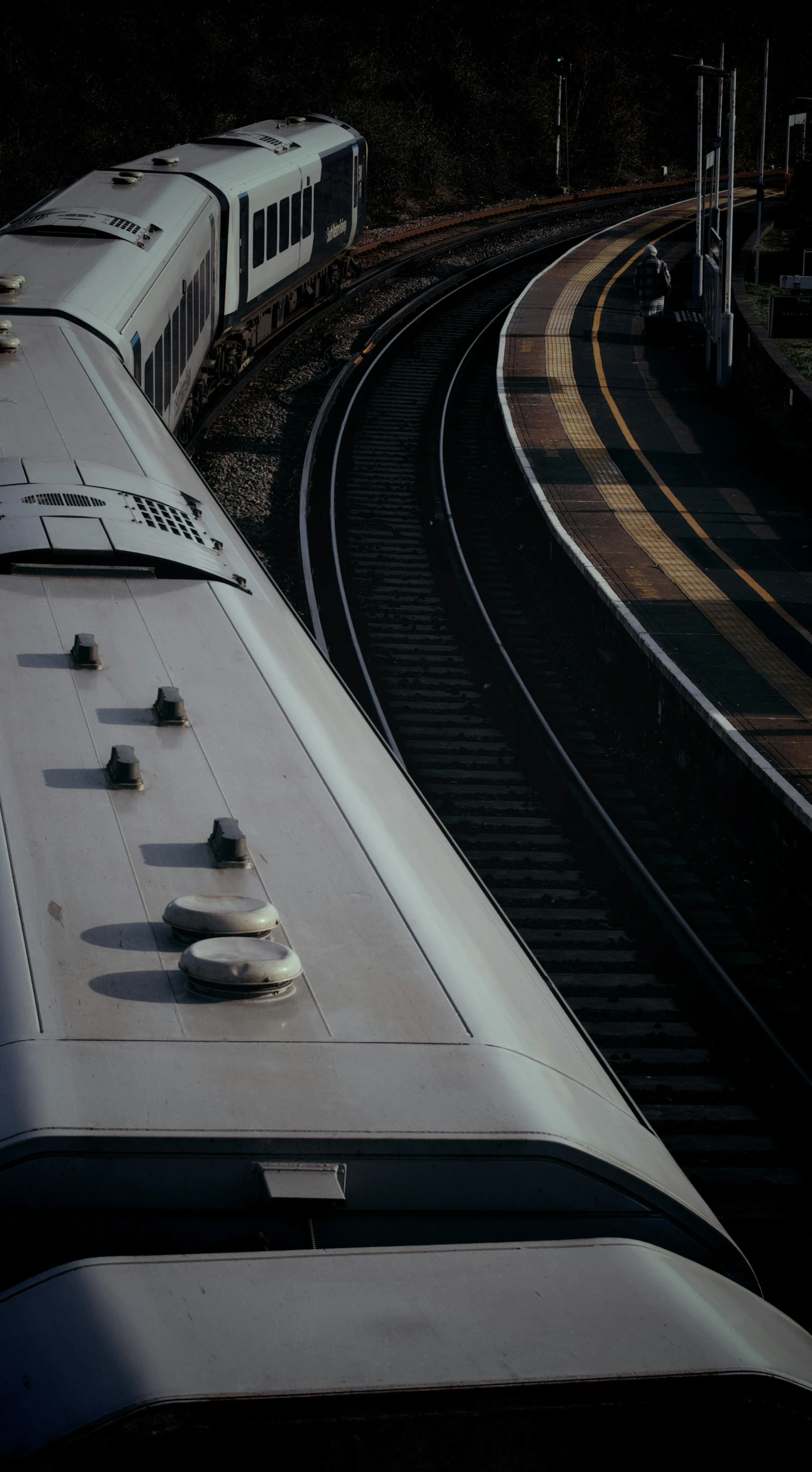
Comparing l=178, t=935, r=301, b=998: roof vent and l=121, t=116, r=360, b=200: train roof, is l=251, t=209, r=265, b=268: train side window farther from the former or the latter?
l=178, t=935, r=301, b=998: roof vent

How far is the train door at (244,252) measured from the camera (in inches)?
804

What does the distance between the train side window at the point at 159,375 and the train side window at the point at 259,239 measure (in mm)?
6948

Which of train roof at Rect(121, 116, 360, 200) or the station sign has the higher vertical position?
train roof at Rect(121, 116, 360, 200)

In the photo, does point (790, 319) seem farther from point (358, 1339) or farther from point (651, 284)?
point (358, 1339)

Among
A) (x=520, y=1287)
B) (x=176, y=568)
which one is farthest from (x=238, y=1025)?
(x=176, y=568)

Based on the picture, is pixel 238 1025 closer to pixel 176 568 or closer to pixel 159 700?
pixel 159 700

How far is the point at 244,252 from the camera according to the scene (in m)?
20.8

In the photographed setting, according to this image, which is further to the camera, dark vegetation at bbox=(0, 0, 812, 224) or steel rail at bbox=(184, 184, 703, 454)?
dark vegetation at bbox=(0, 0, 812, 224)

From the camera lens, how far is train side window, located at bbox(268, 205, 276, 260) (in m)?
22.2

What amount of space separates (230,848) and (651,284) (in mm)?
23999

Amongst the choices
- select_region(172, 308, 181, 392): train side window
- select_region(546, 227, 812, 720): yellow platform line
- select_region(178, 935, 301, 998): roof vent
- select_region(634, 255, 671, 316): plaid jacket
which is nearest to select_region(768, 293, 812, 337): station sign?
select_region(546, 227, 812, 720): yellow platform line

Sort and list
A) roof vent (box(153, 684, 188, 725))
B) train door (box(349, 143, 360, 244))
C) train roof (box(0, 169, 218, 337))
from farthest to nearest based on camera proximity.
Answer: train door (box(349, 143, 360, 244))
train roof (box(0, 169, 218, 337))
roof vent (box(153, 684, 188, 725))

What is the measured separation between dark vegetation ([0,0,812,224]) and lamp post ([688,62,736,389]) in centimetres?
2182

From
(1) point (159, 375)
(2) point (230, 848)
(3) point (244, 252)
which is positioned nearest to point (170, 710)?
(2) point (230, 848)
